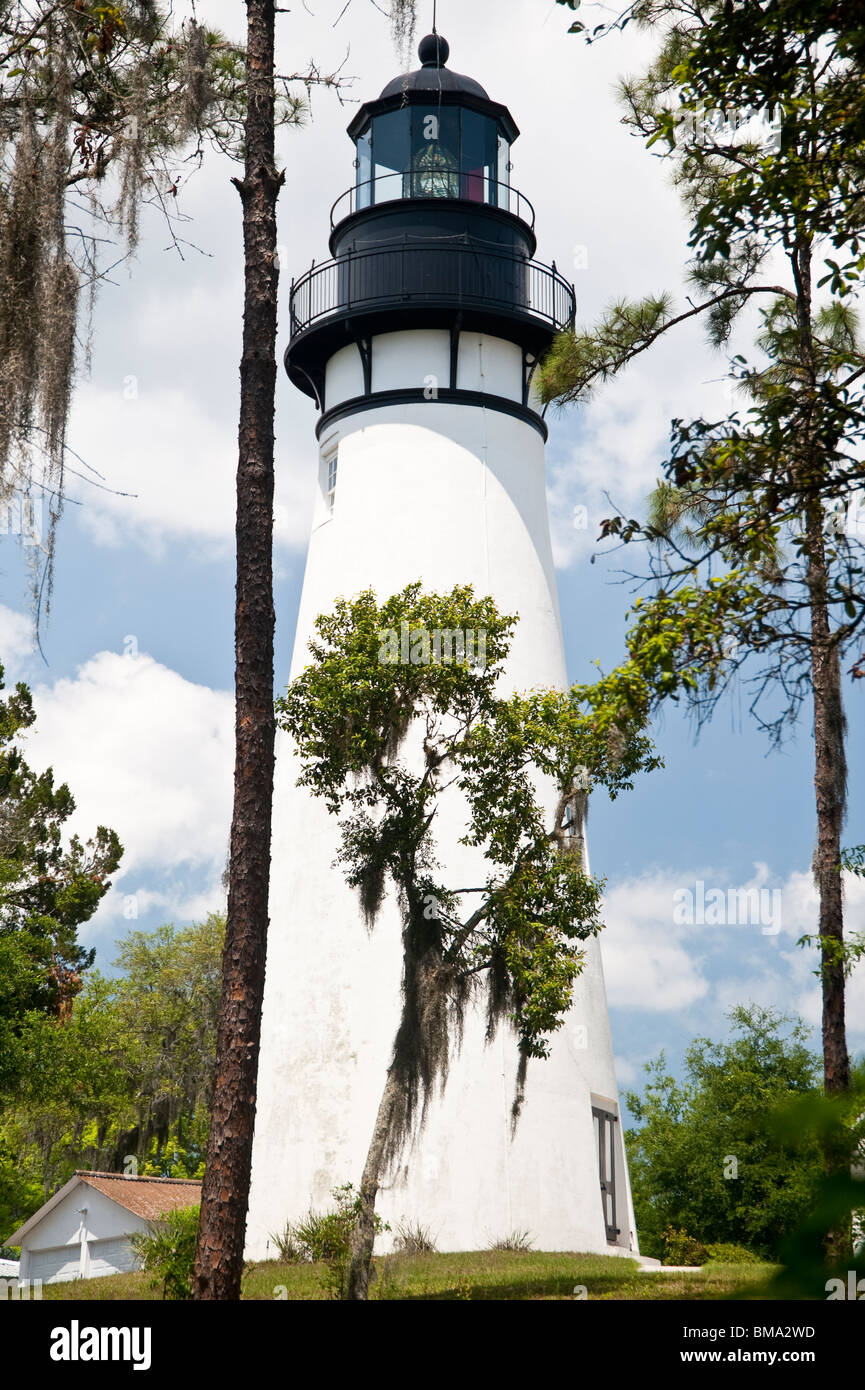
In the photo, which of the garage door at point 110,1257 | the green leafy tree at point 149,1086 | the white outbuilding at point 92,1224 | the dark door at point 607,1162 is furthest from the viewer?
the green leafy tree at point 149,1086

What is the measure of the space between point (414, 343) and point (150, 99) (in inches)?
552

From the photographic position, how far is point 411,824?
17.0 metres

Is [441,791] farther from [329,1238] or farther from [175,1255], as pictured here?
[175,1255]

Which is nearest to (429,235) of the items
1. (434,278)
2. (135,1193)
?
(434,278)

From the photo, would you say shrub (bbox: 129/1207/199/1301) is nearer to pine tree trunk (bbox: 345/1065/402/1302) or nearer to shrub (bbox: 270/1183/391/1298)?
shrub (bbox: 270/1183/391/1298)

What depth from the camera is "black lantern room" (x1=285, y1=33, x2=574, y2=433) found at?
2552 cm

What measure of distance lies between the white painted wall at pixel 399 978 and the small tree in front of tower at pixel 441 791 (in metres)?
2.31

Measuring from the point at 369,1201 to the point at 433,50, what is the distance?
23474 mm

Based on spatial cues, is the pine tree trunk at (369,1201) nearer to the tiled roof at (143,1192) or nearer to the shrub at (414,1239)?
the shrub at (414,1239)

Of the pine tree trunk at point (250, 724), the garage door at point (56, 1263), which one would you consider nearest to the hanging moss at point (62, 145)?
the pine tree trunk at point (250, 724)

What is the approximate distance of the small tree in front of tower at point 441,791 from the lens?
657 inches

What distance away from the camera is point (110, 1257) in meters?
32.8
